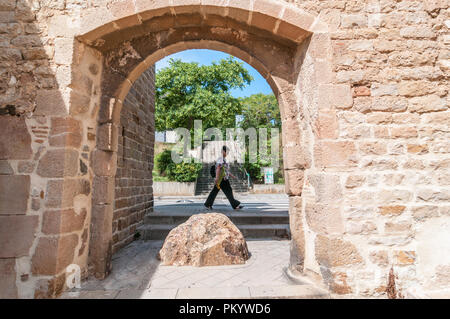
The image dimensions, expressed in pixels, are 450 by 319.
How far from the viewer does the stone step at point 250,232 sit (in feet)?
13.4

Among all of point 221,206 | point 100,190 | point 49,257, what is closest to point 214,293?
point 49,257

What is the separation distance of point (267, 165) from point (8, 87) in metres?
15.4

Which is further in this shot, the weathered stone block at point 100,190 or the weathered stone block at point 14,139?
the weathered stone block at point 100,190

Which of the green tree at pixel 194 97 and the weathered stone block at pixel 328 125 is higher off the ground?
the green tree at pixel 194 97

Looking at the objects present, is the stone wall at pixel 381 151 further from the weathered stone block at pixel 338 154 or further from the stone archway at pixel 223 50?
the stone archway at pixel 223 50

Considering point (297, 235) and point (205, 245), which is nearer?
point (297, 235)

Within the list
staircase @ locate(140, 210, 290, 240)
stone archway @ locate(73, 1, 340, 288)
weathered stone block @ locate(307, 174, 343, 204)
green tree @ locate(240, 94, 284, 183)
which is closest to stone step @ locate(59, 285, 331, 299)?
stone archway @ locate(73, 1, 340, 288)

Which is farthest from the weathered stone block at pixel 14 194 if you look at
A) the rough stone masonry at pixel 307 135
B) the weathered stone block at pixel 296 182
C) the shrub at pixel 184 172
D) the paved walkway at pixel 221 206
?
the shrub at pixel 184 172

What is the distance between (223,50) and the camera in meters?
3.02

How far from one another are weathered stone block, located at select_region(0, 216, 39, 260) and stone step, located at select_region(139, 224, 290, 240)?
205 centimetres

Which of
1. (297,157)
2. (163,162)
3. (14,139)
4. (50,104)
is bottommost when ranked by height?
(297,157)

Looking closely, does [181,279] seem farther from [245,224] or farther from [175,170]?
[175,170]

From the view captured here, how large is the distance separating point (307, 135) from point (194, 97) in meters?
12.7

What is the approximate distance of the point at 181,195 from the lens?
13.1 m
